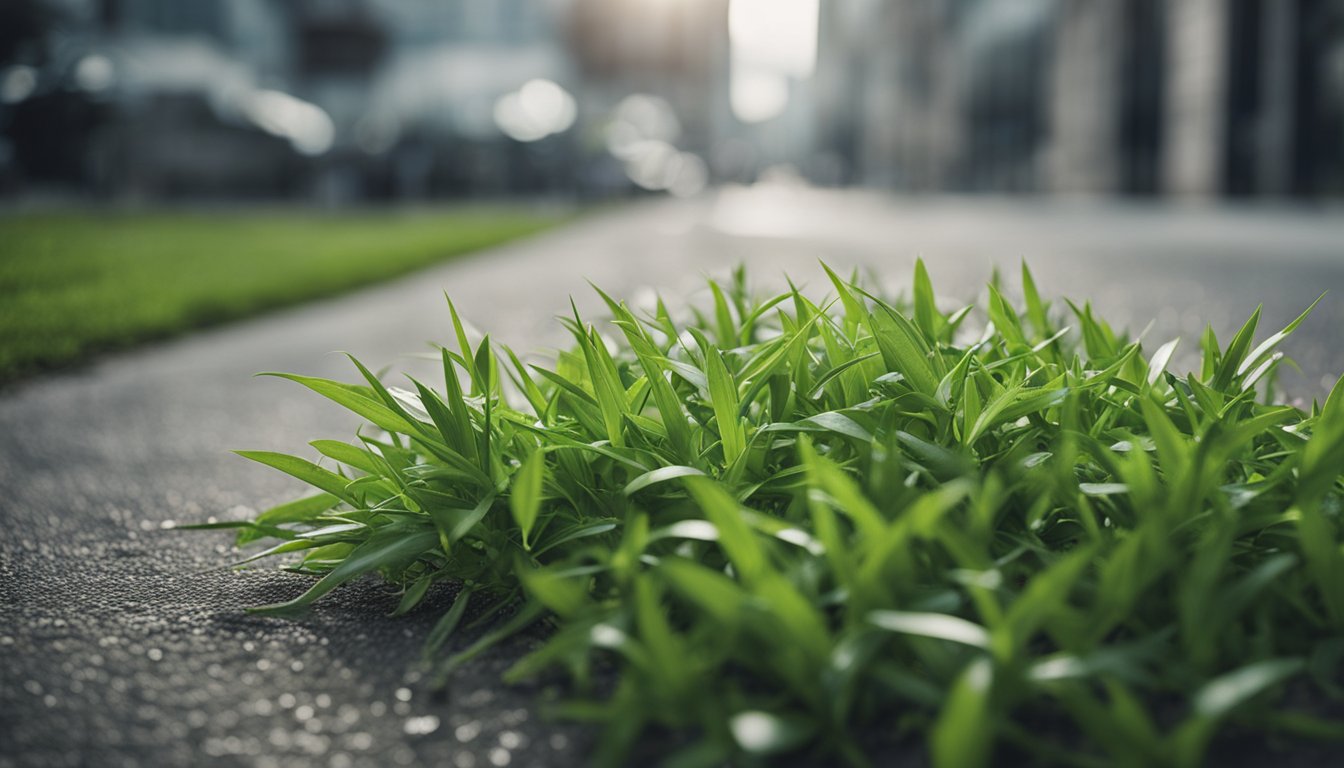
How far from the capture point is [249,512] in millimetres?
2000

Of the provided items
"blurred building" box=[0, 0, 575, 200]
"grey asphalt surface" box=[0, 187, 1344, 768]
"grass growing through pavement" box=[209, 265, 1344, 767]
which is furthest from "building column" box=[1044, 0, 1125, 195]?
"grass growing through pavement" box=[209, 265, 1344, 767]

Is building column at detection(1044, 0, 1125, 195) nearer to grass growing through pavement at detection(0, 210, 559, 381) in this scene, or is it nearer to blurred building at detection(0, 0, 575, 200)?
grass growing through pavement at detection(0, 210, 559, 381)

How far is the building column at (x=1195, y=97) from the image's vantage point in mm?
10664

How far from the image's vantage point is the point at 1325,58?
32.1 feet

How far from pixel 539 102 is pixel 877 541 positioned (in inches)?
976

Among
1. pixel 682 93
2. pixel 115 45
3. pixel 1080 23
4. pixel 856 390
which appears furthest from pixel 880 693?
pixel 682 93

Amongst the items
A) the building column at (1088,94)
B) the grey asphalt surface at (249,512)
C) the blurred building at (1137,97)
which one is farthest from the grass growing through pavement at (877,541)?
the building column at (1088,94)

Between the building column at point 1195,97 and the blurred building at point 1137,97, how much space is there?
16 millimetres

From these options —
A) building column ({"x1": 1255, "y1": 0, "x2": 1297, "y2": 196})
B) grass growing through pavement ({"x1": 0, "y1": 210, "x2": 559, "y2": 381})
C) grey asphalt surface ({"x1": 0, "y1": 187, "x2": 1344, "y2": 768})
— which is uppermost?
building column ({"x1": 1255, "y1": 0, "x2": 1297, "y2": 196})

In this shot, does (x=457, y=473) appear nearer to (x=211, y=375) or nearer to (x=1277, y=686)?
(x=1277, y=686)

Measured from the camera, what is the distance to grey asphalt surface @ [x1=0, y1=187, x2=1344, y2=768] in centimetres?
112

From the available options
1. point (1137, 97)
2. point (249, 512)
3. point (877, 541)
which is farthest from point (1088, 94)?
point (877, 541)

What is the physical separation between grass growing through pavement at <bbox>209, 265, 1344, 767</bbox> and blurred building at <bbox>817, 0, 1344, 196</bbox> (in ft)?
32.0

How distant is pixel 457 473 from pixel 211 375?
232cm
